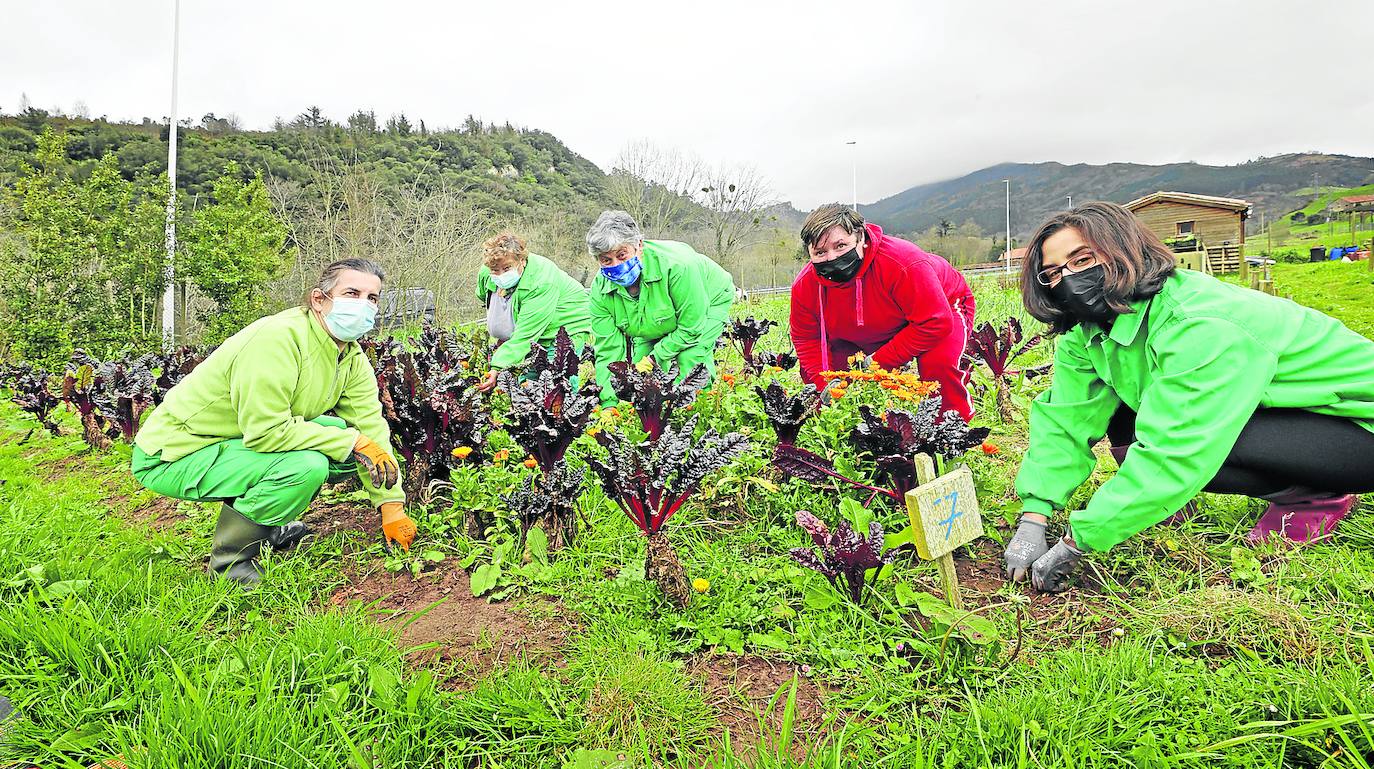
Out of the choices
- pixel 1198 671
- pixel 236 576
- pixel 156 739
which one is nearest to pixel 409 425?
pixel 236 576

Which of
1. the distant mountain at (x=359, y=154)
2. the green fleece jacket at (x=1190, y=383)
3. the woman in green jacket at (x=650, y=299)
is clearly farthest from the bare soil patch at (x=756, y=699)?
the distant mountain at (x=359, y=154)

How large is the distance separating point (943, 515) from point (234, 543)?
2.75 meters

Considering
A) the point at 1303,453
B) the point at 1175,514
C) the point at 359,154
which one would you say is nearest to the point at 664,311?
the point at 1175,514

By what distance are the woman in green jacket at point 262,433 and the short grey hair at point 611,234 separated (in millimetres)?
1686

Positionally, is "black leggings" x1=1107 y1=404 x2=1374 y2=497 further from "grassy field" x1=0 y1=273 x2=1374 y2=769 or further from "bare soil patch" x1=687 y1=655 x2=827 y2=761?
"bare soil patch" x1=687 y1=655 x2=827 y2=761

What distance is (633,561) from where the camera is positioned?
2674mm

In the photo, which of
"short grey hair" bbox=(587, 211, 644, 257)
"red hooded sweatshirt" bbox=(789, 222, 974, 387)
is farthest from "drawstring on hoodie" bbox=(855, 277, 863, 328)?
"short grey hair" bbox=(587, 211, 644, 257)

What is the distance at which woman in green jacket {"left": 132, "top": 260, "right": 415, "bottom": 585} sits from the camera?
104 inches

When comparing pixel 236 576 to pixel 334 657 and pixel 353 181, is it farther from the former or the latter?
pixel 353 181

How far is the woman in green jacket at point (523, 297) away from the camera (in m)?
5.46

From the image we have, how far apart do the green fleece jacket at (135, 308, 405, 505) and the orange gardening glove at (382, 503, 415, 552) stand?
45 millimetres

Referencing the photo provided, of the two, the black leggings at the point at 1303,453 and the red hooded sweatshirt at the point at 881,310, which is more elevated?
the red hooded sweatshirt at the point at 881,310

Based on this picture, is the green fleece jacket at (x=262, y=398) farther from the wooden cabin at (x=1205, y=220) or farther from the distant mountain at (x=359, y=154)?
the wooden cabin at (x=1205, y=220)

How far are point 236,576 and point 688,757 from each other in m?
2.10
